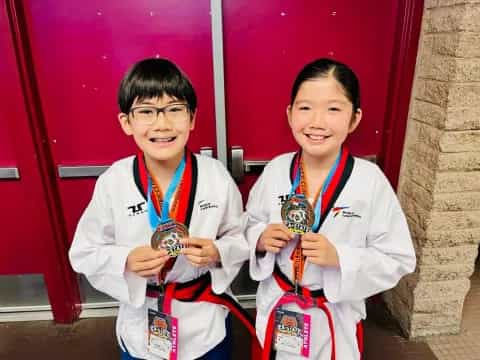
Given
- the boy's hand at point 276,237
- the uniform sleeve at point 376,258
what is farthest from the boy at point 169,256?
the uniform sleeve at point 376,258

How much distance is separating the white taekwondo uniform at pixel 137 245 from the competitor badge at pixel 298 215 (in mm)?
273

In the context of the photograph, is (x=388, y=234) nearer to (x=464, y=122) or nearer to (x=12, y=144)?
(x=464, y=122)

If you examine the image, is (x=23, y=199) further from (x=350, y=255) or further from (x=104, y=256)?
(x=350, y=255)

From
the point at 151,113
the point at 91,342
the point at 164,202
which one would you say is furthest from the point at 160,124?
the point at 91,342

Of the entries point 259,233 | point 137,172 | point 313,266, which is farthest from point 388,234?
point 137,172

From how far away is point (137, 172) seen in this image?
59.1 inches

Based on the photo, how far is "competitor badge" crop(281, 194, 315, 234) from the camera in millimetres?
1329

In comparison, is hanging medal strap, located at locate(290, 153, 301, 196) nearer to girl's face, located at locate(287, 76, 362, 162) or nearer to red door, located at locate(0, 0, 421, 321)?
girl's face, located at locate(287, 76, 362, 162)

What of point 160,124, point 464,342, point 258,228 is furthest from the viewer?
point 464,342

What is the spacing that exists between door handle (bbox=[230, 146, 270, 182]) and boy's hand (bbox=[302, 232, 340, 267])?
871mm

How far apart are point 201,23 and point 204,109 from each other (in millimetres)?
431

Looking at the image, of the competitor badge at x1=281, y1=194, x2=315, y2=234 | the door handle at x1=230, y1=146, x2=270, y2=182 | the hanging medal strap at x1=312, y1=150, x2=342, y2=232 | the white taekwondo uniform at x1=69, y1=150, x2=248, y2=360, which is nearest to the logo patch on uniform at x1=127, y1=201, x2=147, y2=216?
the white taekwondo uniform at x1=69, y1=150, x2=248, y2=360

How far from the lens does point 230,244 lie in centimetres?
149

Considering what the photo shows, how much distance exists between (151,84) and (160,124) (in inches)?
5.8
